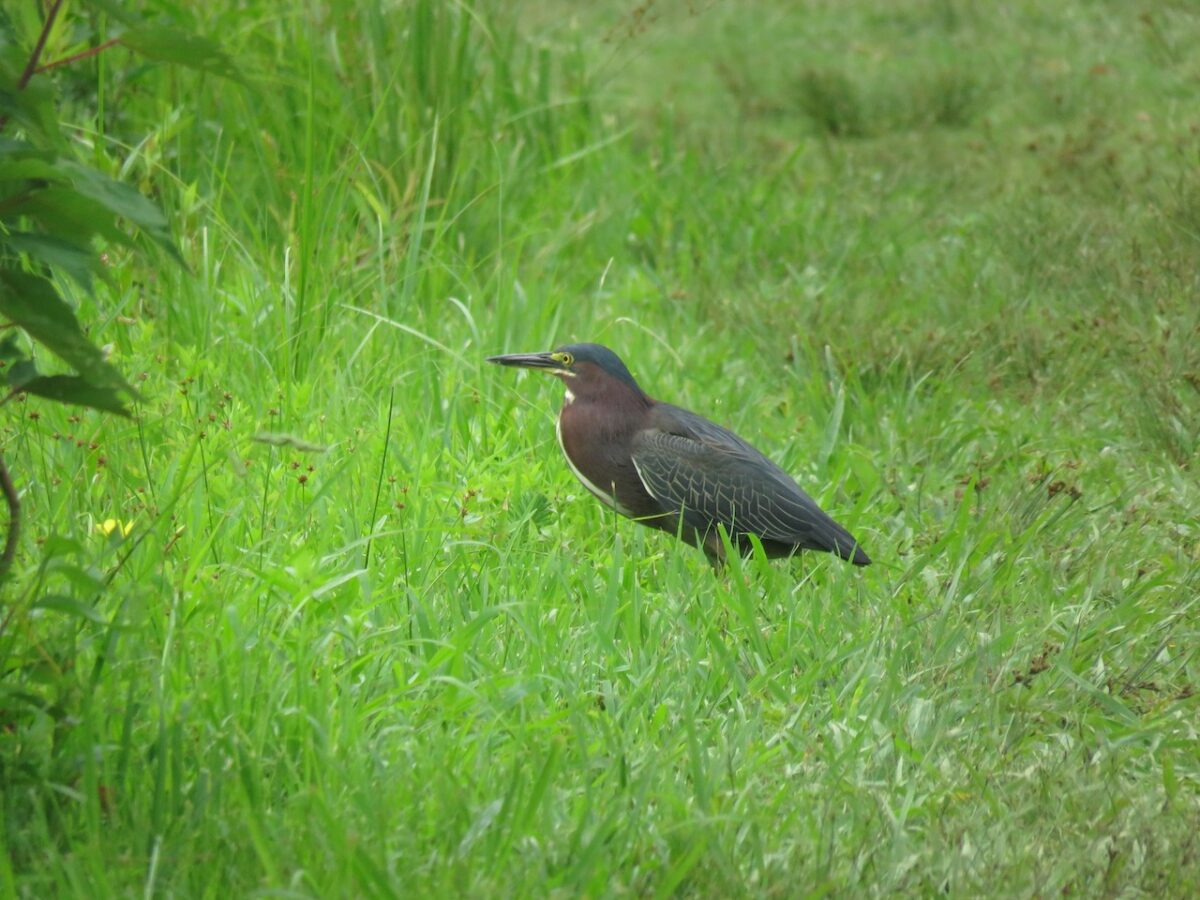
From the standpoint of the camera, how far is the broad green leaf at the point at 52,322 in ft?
6.63

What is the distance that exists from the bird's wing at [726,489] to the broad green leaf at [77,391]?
170 cm

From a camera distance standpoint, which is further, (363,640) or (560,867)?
(363,640)

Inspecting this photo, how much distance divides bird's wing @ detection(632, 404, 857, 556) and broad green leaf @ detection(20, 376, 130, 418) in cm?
170

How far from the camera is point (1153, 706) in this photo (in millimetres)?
3018

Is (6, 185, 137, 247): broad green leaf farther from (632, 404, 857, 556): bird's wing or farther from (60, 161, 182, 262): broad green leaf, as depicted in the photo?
(632, 404, 857, 556): bird's wing

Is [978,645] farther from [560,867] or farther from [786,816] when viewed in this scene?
[560,867]

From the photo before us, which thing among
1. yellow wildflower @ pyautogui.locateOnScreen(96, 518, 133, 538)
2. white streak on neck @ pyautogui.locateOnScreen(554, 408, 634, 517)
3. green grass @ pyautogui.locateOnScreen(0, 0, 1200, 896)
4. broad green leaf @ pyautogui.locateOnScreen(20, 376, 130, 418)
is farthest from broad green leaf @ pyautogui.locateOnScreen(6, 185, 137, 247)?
white streak on neck @ pyautogui.locateOnScreen(554, 408, 634, 517)

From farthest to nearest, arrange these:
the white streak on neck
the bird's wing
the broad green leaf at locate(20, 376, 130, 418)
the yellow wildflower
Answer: the white streak on neck
the bird's wing
the yellow wildflower
the broad green leaf at locate(20, 376, 130, 418)

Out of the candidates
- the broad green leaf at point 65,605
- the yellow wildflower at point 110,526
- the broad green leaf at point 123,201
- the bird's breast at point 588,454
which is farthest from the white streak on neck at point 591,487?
the broad green leaf at point 123,201

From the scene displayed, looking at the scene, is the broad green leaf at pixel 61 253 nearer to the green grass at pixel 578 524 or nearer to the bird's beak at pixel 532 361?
the green grass at pixel 578 524

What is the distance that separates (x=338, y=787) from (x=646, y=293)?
11.1ft

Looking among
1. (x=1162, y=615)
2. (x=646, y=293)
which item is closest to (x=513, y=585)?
(x=1162, y=615)

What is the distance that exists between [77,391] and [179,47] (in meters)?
0.48

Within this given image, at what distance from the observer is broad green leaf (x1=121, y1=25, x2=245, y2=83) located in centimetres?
203
